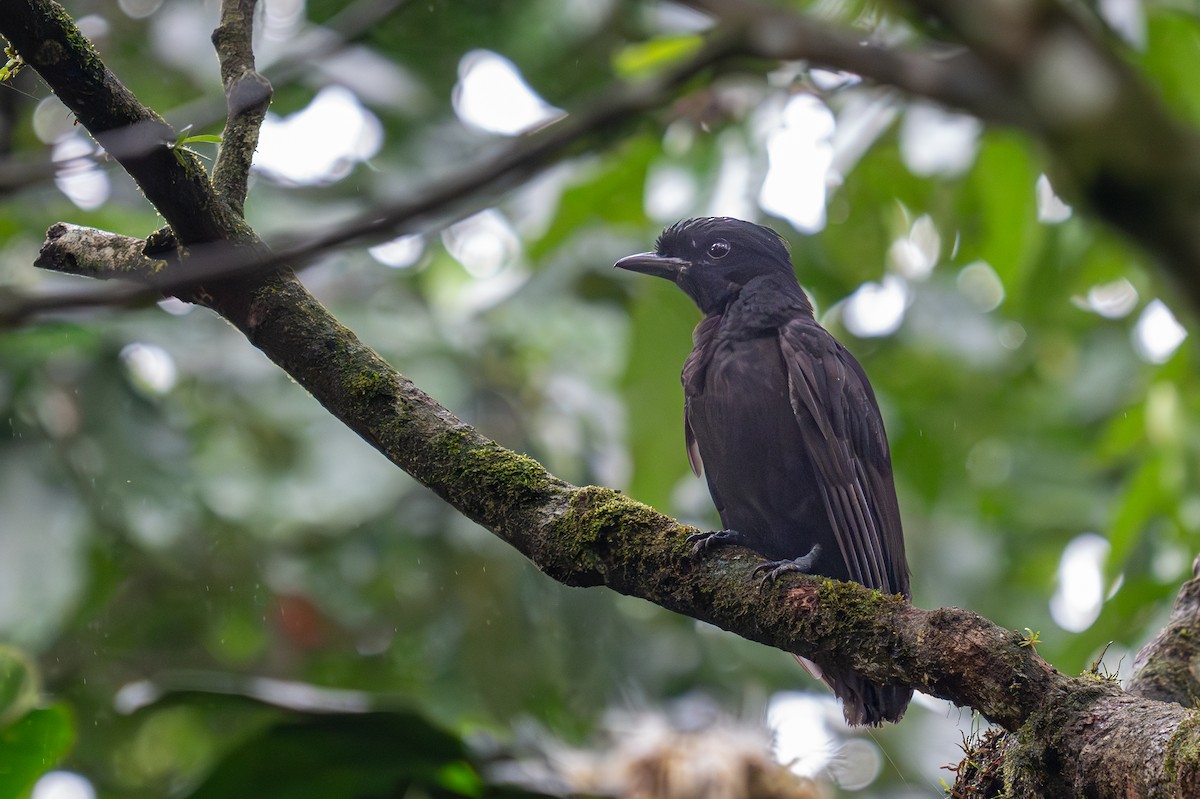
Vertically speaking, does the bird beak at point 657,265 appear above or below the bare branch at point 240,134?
below

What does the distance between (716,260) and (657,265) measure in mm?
220

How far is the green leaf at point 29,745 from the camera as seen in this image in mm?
3748

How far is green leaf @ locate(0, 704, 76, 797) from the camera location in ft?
12.3

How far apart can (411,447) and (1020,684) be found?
145cm

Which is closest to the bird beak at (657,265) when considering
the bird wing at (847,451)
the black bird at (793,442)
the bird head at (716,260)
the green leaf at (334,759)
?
the bird head at (716,260)

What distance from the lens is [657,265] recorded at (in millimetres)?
4152

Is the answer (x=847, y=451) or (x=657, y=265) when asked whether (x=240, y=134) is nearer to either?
(x=657, y=265)

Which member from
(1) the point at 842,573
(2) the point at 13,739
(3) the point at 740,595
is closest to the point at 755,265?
(1) the point at 842,573

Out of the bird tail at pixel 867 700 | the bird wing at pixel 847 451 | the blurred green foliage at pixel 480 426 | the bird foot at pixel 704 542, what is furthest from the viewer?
the blurred green foliage at pixel 480 426

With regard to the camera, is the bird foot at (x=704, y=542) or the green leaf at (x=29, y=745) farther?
the green leaf at (x=29, y=745)

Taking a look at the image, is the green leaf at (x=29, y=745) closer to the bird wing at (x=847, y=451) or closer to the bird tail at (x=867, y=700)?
the bird tail at (x=867, y=700)

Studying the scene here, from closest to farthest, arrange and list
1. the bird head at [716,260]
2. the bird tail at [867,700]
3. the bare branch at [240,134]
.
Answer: the bare branch at [240,134] < the bird tail at [867,700] < the bird head at [716,260]

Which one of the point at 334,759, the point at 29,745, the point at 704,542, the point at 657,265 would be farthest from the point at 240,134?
the point at 29,745

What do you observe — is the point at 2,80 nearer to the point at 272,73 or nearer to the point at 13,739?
the point at 272,73
